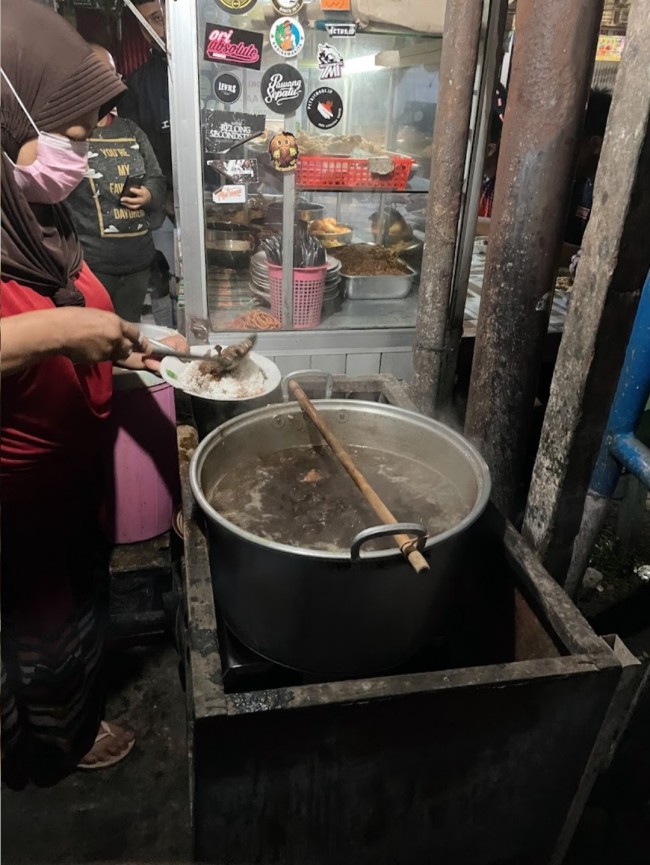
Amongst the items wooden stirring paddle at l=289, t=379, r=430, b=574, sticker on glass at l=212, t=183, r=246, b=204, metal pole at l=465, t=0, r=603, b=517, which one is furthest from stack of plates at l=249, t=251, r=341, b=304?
metal pole at l=465, t=0, r=603, b=517

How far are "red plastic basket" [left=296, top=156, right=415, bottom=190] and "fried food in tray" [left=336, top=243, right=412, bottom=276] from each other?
0.58 metres

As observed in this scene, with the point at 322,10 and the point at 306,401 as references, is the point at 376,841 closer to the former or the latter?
the point at 306,401

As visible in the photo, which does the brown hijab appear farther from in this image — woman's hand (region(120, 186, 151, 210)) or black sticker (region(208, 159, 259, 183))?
woman's hand (region(120, 186, 151, 210))

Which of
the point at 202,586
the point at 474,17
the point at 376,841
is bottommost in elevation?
the point at 376,841

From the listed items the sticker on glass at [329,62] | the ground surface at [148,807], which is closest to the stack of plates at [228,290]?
the sticker on glass at [329,62]

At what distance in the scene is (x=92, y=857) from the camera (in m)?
2.50

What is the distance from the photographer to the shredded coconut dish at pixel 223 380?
238 cm

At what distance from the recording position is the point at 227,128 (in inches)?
133

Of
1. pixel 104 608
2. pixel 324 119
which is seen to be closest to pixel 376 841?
pixel 104 608

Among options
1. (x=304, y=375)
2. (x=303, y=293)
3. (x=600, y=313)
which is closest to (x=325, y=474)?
(x=304, y=375)

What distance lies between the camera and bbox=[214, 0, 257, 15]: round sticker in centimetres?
311

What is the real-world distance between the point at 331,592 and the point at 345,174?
9.59 ft

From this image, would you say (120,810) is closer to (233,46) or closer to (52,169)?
(52,169)

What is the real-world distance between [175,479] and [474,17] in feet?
8.95
